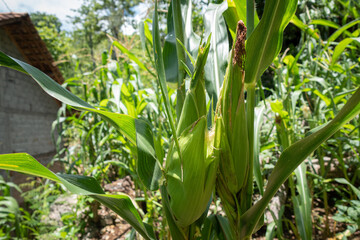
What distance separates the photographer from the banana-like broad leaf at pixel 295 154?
33 cm

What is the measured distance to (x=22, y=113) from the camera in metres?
3.71

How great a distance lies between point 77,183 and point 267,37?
40 centimetres

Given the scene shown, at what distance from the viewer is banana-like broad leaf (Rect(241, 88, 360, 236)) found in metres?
0.33

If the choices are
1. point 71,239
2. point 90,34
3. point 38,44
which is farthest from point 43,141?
point 90,34

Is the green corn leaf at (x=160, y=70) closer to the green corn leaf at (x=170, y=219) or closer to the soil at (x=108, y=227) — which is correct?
the green corn leaf at (x=170, y=219)

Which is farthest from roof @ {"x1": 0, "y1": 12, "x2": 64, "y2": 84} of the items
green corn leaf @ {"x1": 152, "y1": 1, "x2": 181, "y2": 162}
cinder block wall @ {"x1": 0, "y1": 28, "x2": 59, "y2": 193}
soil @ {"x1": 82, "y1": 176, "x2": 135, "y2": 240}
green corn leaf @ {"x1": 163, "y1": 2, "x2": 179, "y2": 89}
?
green corn leaf @ {"x1": 152, "y1": 1, "x2": 181, "y2": 162}

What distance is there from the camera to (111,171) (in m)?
2.07

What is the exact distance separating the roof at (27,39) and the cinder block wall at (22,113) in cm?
20

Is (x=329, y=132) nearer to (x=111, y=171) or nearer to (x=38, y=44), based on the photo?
(x=111, y=171)

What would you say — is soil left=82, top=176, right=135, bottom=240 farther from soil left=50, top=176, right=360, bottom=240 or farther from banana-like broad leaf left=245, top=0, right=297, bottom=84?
banana-like broad leaf left=245, top=0, right=297, bottom=84

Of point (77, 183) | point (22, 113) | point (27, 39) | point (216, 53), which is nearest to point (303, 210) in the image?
point (216, 53)

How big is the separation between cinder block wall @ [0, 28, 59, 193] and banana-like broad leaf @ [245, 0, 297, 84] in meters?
3.29

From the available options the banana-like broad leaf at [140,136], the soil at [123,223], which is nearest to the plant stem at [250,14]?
the banana-like broad leaf at [140,136]

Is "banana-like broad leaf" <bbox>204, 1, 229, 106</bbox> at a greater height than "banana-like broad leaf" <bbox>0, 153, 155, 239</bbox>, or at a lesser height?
greater
